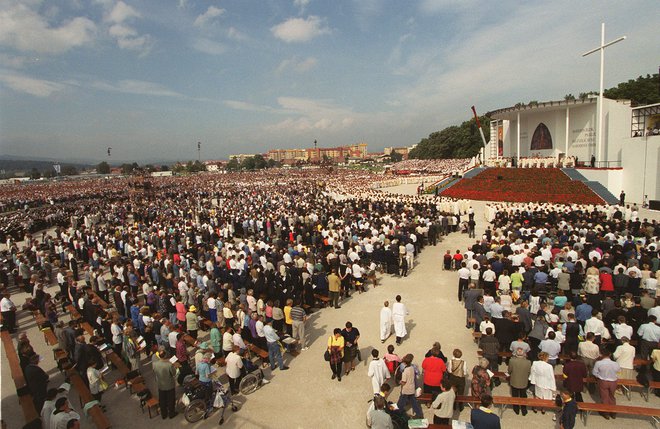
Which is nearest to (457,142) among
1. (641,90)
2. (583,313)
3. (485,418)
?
(641,90)

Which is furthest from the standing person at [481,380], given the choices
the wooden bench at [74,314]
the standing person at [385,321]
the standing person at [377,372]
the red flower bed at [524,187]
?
the red flower bed at [524,187]

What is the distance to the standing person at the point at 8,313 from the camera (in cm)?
939

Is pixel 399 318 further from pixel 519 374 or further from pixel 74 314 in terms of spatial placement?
pixel 74 314

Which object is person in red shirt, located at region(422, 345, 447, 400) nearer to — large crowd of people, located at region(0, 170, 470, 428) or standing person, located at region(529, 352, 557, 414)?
standing person, located at region(529, 352, 557, 414)

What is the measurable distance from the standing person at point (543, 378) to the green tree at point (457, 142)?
249 feet

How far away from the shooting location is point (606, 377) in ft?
Answer: 17.0

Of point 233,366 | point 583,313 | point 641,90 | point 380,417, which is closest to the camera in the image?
point 380,417

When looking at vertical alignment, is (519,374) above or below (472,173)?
below

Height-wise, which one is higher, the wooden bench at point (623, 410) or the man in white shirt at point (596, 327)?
the man in white shirt at point (596, 327)

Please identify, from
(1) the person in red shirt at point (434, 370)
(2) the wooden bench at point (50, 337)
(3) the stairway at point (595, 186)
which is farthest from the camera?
(3) the stairway at point (595, 186)

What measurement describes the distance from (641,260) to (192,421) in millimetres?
11187

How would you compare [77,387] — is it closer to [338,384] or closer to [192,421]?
[192,421]

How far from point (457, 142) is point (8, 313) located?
83.9 metres

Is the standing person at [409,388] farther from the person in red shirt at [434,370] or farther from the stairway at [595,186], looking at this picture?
the stairway at [595,186]
